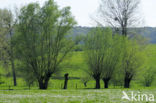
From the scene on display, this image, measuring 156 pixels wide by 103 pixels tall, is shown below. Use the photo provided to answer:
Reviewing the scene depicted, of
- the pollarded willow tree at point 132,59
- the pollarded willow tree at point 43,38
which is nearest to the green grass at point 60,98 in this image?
the pollarded willow tree at point 43,38

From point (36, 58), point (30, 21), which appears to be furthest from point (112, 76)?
point (30, 21)

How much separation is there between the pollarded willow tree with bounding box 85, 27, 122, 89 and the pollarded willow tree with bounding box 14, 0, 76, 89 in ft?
20.0

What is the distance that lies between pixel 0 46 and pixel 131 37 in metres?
24.4

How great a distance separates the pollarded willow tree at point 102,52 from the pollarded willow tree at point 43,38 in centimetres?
610

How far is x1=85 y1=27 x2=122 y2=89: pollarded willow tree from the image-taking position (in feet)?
131

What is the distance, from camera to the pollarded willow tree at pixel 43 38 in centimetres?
3341

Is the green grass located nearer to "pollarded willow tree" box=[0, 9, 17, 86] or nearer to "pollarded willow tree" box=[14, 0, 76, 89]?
"pollarded willow tree" box=[14, 0, 76, 89]

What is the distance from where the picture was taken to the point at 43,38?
34.1 metres

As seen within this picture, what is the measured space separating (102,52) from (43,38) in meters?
11.0

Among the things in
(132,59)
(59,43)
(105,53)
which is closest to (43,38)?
(59,43)

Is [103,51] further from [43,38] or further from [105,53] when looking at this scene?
[43,38]

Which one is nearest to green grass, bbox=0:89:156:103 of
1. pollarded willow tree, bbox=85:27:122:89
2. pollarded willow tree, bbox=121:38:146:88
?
pollarded willow tree, bbox=85:27:122:89

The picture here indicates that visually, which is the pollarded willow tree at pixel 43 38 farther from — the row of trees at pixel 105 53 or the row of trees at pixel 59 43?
the row of trees at pixel 105 53

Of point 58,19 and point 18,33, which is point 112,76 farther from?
point 18,33
